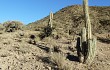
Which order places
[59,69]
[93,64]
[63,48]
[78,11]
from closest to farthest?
[59,69], [93,64], [63,48], [78,11]

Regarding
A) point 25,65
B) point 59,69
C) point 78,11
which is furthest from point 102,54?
point 78,11

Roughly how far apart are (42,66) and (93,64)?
97.3 inches

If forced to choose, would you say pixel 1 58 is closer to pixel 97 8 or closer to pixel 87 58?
pixel 87 58

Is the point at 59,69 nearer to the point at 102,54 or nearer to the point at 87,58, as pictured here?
the point at 87,58

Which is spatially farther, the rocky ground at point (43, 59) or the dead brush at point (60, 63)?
the rocky ground at point (43, 59)

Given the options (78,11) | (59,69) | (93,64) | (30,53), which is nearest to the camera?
(59,69)

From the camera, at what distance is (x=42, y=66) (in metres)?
11.4

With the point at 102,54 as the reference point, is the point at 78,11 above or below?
above

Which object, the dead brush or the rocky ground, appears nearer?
the dead brush

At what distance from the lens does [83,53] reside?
12289 mm

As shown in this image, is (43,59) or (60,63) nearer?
(60,63)

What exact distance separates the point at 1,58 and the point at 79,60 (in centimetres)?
390

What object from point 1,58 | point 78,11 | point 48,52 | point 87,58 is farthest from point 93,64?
point 78,11

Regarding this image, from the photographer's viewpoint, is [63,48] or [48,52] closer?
[48,52]
